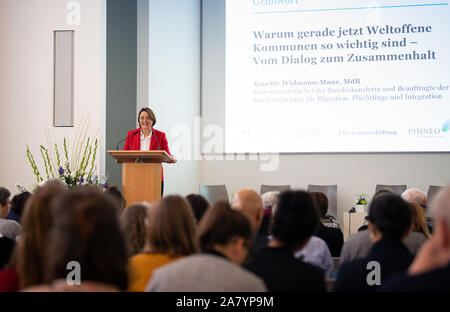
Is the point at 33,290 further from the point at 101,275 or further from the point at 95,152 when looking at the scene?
the point at 95,152

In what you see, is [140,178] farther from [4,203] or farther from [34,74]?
[34,74]

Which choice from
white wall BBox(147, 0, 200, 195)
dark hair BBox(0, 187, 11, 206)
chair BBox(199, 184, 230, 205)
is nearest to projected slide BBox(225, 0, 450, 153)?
white wall BBox(147, 0, 200, 195)

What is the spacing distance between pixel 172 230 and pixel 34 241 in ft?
2.10

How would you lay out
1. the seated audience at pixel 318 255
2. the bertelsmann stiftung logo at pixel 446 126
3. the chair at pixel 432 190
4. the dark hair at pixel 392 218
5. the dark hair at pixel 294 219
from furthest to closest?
the bertelsmann stiftung logo at pixel 446 126
the chair at pixel 432 190
the seated audience at pixel 318 255
the dark hair at pixel 392 218
the dark hair at pixel 294 219

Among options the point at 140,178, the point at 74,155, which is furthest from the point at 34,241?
the point at 74,155

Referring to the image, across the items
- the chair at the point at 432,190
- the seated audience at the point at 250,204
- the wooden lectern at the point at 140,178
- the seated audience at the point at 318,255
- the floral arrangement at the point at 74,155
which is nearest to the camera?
the seated audience at the point at 318,255

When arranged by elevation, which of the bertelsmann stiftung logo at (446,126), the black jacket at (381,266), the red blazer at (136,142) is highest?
the bertelsmann stiftung logo at (446,126)

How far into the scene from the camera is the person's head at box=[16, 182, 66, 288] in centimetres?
153

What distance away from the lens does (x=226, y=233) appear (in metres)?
1.92

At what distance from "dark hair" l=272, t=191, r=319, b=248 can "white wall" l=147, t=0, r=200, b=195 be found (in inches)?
211

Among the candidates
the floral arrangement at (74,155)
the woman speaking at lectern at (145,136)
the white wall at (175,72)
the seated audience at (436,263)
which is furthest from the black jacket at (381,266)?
the white wall at (175,72)

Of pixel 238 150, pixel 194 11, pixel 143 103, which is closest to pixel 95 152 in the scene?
A: pixel 143 103

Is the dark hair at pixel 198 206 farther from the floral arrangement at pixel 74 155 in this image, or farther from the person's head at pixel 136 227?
the floral arrangement at pixel 74 155

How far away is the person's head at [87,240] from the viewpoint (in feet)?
4.29
